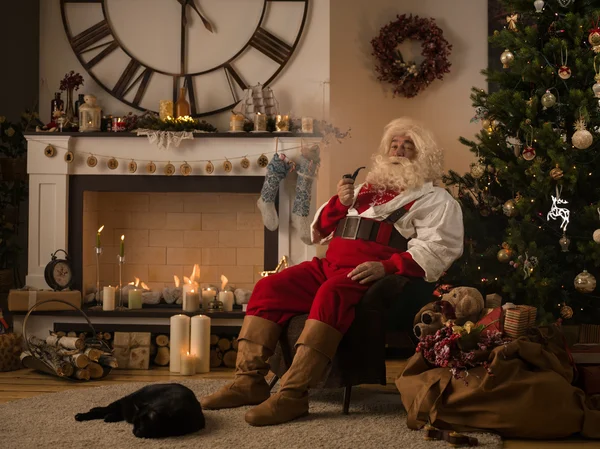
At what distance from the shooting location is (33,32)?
540 cm

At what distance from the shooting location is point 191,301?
15.5 ft

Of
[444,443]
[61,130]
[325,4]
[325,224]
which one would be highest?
[325,4]

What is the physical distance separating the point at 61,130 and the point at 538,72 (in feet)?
9.10

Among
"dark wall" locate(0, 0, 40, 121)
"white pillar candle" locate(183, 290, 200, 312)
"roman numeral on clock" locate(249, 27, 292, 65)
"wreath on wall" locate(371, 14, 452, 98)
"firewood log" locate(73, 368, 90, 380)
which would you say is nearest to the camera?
"firewood log" locate(73, 368, 90, 380)

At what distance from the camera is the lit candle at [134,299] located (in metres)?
4.79

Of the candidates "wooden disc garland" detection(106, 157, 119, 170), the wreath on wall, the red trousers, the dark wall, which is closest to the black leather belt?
the red trousers

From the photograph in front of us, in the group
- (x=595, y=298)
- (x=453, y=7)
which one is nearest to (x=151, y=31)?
(x=453, y=7)

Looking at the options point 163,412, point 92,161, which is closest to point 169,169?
point 92,161

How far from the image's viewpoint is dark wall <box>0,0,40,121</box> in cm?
536

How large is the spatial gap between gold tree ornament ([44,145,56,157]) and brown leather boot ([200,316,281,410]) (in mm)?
2049

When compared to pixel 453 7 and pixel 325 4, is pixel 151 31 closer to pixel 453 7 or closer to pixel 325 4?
pixel 325 4

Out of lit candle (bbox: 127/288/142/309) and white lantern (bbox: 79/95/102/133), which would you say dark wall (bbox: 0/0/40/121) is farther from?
lit candle (bbox: 127/288/142/309)

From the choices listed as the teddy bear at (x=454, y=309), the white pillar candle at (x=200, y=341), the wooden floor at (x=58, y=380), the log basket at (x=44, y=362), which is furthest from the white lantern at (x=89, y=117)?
the teddy bear at (x=454, y=309)

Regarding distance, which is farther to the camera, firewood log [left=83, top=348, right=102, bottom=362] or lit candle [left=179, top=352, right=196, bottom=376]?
lit candle [left=179, top=352, right=196, bottom=376]
